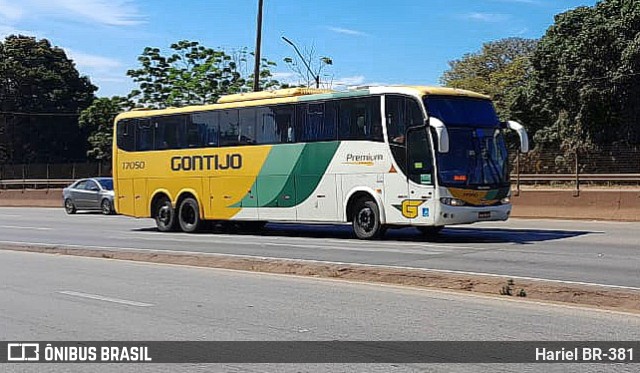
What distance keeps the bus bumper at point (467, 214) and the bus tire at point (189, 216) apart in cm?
816

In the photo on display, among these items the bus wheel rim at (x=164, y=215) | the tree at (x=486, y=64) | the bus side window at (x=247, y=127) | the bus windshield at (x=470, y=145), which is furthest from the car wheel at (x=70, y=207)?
the tree at (x=486, y=64)

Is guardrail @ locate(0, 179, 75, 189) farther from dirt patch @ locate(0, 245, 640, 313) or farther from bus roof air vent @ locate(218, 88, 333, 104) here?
dirt patch @ locate(0, 245, 640, 313)

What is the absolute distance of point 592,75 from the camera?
145 ft

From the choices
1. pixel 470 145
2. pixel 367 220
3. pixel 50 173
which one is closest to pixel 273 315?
pixel 470 145

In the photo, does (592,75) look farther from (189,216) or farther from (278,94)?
(189,216)

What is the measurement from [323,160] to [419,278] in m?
8.93

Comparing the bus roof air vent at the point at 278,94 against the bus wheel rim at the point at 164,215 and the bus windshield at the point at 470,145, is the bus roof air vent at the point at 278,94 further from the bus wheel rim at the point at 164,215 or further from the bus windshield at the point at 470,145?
the bus wheel rim at the point at 164,215

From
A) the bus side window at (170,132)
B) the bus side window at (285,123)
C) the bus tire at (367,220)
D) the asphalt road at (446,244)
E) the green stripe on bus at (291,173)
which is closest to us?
the asphalt road at (446,244)

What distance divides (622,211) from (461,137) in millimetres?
8618

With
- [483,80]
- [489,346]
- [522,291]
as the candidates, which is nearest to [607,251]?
[522,291]

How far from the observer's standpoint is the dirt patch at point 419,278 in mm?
10109

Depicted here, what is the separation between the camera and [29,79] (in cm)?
6919

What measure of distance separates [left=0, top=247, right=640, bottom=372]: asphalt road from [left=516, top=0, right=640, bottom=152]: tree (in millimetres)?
32981

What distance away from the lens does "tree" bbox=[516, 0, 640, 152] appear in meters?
42.4
